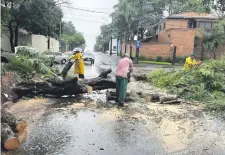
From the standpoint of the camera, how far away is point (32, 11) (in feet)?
98.7

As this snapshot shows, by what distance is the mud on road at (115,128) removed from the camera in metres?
6.00

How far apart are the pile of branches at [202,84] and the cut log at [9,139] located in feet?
21.4

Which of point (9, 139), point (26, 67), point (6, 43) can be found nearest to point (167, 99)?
point (26, 67)

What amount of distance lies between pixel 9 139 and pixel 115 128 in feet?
8.76

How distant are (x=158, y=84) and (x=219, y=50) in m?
28.1

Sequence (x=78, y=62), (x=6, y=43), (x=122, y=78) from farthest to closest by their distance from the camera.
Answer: (x=6, y=43), (x=78, y=62), (x=122, y=78)

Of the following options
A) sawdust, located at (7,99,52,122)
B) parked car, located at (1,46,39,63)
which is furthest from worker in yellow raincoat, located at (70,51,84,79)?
sawdust, located at (7,99,52,122)

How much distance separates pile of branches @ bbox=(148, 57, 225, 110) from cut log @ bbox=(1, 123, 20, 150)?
257 inches

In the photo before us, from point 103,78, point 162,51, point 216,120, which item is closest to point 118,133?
point 216,120

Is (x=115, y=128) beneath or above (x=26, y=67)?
beneath

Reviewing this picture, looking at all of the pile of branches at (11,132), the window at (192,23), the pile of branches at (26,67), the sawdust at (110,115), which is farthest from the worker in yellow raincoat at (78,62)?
the window at (192,23)

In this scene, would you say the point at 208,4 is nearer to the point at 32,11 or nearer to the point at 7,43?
the point at 32,11

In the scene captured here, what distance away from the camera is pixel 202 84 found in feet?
39.8

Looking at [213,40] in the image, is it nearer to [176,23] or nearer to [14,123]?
[176,23]
